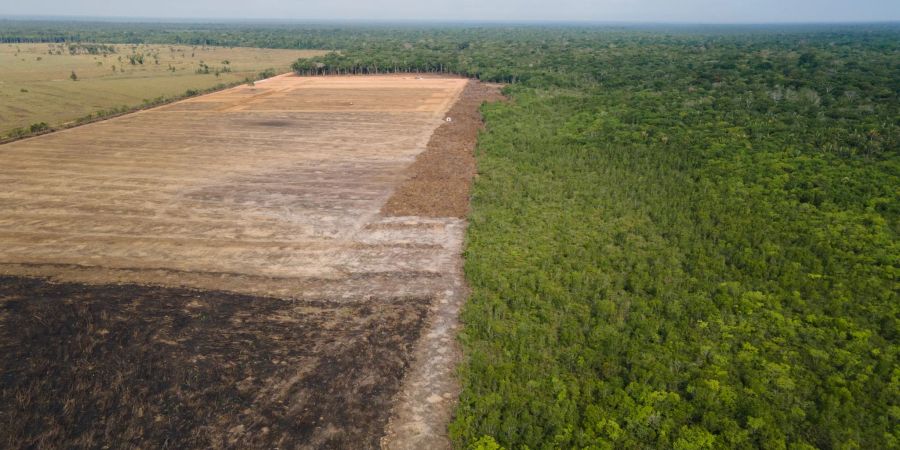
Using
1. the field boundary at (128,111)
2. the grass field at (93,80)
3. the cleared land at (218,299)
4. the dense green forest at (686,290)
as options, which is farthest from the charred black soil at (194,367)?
the grass field at (93,80)

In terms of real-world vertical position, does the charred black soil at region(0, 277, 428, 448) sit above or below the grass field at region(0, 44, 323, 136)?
below

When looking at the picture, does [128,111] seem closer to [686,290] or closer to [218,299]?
[218,299]

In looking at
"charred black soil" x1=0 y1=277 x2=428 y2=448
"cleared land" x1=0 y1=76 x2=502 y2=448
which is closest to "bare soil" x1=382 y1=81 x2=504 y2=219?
"cleared land" x1=0 y1=76 x2=502 y2=448

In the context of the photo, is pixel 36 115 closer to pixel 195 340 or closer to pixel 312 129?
pixel 312 129

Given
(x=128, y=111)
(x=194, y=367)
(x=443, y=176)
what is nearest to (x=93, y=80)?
(x=128, y=111)

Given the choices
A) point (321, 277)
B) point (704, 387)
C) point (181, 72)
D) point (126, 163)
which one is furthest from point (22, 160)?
point (181, 72)

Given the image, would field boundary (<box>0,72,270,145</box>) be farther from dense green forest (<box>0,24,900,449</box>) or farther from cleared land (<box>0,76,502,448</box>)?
dense green forest (<box>0,24,900,449</box>)
